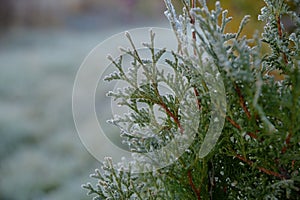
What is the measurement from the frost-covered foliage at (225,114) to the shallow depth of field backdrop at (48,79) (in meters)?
1.13

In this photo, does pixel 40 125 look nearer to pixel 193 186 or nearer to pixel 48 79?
pixel 48 79

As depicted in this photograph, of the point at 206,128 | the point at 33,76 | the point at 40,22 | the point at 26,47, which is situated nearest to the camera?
the point at 206,128

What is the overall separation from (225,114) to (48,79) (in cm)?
445

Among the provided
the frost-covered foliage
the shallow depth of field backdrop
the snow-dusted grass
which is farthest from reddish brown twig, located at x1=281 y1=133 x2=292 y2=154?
the snow-dusted grass

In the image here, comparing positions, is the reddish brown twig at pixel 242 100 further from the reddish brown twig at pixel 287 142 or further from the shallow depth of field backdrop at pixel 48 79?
the shallow depth of field backdrop at pixel 48 79

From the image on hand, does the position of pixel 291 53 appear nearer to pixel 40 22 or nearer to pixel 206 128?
pixel 206 128

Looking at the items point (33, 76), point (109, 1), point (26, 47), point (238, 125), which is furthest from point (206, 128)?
point (109, 1)

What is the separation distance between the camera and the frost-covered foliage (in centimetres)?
62

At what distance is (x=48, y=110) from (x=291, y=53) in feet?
11.8

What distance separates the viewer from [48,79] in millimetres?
4898

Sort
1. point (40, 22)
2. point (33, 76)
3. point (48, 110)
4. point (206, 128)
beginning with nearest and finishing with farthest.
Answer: point (206, 128), point (48, 110), point (33, 76), point (40, 22)

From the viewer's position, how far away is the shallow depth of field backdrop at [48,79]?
9.09 feet

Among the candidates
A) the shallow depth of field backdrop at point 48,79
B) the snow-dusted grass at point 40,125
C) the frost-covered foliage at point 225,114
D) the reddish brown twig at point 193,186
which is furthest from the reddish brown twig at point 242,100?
the snow-dusted grass at point 40,125

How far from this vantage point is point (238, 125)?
2.19 ft
